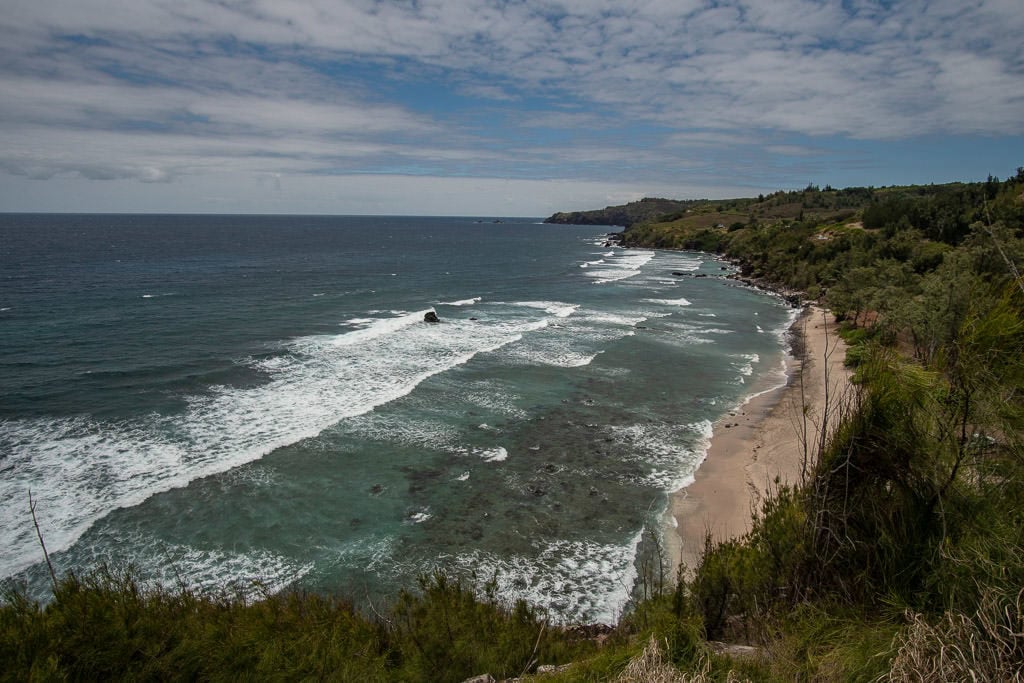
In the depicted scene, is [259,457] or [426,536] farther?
[259,457]

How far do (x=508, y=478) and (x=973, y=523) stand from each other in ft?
58.7

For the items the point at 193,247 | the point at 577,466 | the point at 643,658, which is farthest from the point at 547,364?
the point at 193,247

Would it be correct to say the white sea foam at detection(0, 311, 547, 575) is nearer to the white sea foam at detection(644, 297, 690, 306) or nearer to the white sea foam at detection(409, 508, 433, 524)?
the white sea foam at detection(409, 508, 433, 524)

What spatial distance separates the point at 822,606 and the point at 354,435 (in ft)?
73.2

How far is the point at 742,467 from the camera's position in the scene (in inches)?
934

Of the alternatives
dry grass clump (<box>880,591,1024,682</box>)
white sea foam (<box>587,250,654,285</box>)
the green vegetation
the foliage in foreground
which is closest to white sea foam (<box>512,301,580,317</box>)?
white sea foam (<box>587,250,654,285</box>)

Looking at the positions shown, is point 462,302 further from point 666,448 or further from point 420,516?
point 420,516

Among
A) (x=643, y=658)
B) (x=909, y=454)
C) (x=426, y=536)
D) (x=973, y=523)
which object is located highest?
(x=909, y=454)

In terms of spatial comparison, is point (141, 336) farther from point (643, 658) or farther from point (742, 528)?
point (643, 658)

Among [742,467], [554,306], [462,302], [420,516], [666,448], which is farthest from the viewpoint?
[462,302]

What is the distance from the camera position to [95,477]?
861 inches

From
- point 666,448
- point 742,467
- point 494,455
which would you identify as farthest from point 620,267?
point 494,455

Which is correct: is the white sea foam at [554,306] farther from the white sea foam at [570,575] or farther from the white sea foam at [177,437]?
the white sea foam at [570,575]

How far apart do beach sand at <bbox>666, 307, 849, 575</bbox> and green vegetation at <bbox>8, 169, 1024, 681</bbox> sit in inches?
219
